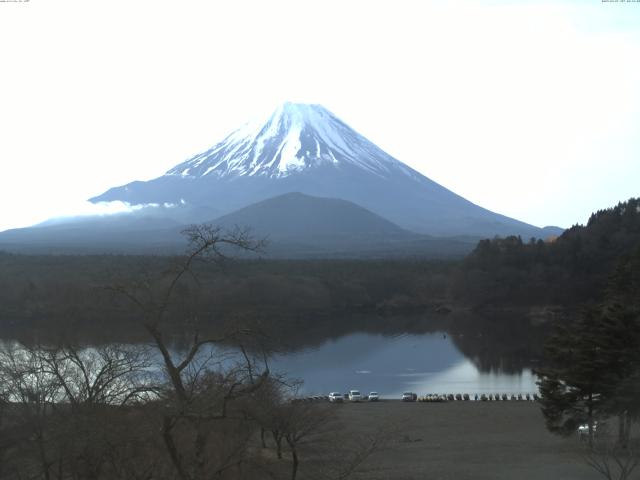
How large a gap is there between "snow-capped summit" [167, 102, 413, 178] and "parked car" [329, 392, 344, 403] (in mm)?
97259

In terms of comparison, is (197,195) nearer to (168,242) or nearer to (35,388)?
(168,242)

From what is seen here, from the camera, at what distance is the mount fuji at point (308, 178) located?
376 feet

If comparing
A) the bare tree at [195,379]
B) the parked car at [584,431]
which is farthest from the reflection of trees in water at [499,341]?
the bare tree at [195,379]

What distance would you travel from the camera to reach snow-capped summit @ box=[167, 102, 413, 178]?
11562 centimetres

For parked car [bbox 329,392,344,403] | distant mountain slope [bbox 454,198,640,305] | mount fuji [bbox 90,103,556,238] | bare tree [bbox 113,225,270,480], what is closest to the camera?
bare tree [bbox 113,225,270,480]

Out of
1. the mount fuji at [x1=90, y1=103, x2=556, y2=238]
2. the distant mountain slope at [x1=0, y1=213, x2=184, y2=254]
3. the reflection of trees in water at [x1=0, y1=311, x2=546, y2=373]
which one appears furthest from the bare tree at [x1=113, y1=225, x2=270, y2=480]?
the mount fuji at [x1=90, y1=103, x2=556, y2=238]

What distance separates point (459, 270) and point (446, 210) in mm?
73852

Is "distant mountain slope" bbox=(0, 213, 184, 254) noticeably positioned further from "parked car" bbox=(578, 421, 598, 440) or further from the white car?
"parked car" bbox=(578, 421, 598, 440)

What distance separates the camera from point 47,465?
6.11 m

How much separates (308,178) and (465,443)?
10547 cm

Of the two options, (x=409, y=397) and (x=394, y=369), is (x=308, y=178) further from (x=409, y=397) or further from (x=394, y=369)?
(x=409, y=397)

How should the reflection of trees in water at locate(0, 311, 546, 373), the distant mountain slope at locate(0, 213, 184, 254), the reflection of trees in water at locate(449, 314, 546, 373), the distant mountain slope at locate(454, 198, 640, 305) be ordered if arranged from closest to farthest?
the reflection of trees in water at locate(449, 314, 546, 373), the reflection of trees in water at locate(0, 311, 546, 373), the distant mountain slope at locate(454, 198, 640, 305), the distant mountain slope at locate(0, 213, 184, 254)

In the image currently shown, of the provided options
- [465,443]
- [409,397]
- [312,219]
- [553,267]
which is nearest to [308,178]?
[312,219]

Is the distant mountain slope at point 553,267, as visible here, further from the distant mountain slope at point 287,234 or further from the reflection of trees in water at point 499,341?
the distant mountain slope at point 287,234
